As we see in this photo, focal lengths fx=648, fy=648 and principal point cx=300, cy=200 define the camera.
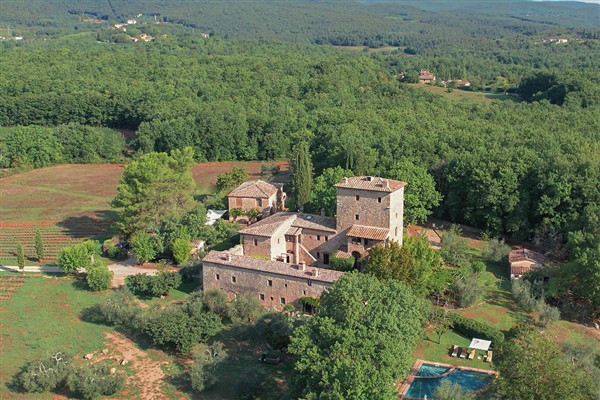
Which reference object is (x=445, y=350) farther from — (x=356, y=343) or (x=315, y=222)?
(x=315, y=222)

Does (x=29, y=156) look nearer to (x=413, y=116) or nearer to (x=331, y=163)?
(x=331, y=163)

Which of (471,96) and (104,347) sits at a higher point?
(471,96)

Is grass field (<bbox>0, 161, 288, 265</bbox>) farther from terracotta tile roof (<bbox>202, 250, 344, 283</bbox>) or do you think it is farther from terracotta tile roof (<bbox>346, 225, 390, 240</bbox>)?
terracotta tile roof (<bbox>346, 225, 390, 240</bbox>)

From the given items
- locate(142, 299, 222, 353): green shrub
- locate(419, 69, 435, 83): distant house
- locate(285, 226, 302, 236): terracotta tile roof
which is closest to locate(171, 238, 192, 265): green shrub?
locate(285, 226, 302, 236): terracotta tile roof

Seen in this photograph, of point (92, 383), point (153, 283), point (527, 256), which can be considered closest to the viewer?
point (92, 383)

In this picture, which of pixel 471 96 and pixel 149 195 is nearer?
pixel 149 195

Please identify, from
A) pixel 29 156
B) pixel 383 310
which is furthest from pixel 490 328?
pixel 29 156

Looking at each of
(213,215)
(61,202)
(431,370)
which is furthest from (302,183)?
(61,202)
